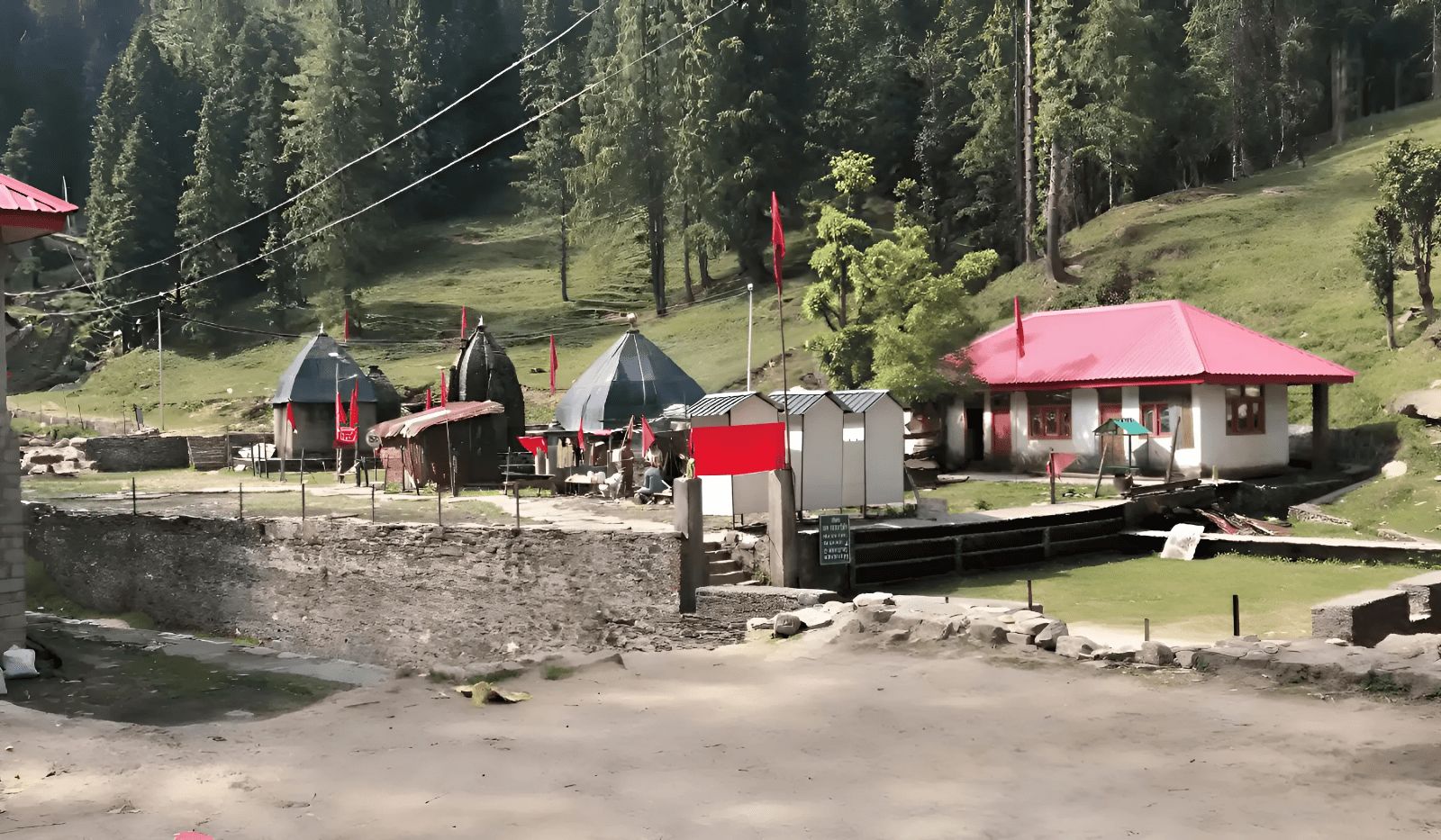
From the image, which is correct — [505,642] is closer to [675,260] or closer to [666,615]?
[666,615]

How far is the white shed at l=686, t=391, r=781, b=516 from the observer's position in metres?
21.5

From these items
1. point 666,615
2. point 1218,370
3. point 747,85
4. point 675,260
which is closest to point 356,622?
point 666,615

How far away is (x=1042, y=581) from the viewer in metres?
20.6

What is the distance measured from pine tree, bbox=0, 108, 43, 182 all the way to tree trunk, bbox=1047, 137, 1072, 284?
8319 centimetres

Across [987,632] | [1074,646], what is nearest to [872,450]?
[987,632]

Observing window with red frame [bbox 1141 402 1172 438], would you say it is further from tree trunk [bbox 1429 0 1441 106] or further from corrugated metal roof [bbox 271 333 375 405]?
tree trunk [bbox 1429 0 1441 106]

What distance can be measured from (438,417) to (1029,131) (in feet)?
90.8

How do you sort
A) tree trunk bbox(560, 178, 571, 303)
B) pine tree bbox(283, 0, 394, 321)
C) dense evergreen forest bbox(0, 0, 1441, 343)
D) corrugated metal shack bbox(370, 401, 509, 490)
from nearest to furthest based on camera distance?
corrugated metal shack bbox(370, 401, 509, 490), dense evergreen forest bbox(0, 0, 1441, 343), pine tree bbox(283, 0, 394, 321), tree trunk bbox(560, 178, 571, 303)

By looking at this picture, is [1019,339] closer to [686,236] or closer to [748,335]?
[748,335]

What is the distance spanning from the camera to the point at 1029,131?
4753 centimetres

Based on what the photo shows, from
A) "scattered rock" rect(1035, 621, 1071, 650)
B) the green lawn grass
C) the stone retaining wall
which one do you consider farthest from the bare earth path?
the stone retaining wall

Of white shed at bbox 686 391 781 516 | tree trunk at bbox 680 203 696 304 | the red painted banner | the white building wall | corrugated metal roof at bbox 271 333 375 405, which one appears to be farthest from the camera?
tree trunk at bbox 680 203 696 304

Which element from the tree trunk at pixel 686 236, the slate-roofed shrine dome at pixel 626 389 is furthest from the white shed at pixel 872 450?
the tree trunk at pixel 686 236

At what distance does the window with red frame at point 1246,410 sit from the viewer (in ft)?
99.0
